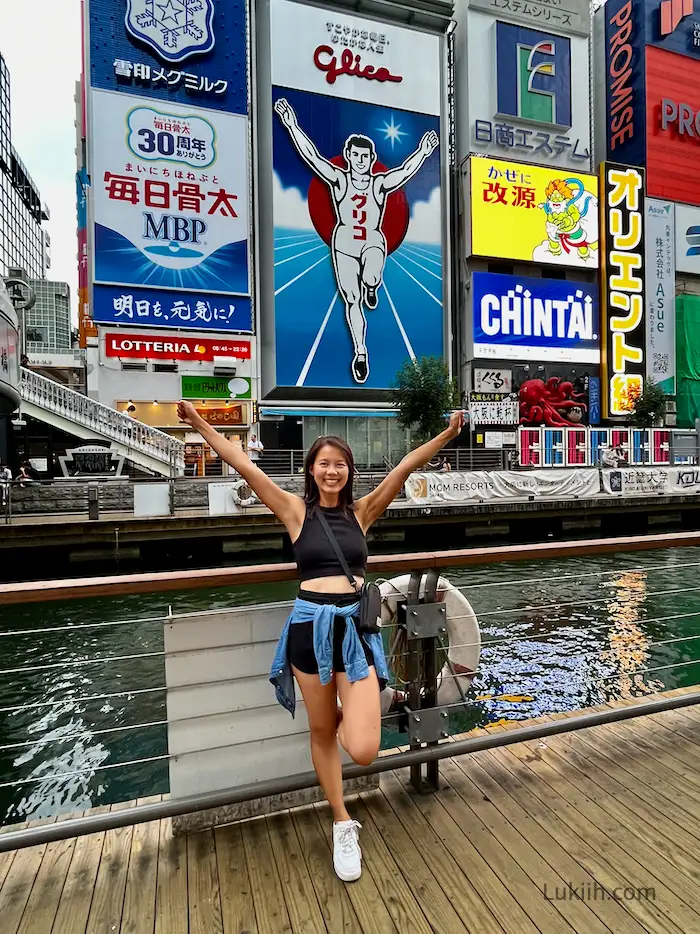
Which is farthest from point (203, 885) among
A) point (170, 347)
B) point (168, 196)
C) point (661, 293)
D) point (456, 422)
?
point (661, 293)

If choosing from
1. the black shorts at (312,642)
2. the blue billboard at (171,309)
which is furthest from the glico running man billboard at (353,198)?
the black shorts at (312,642)

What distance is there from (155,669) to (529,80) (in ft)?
116

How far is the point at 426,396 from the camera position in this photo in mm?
25078

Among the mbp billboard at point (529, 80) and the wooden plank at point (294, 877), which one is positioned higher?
the mbp billboard at point (529, 80)

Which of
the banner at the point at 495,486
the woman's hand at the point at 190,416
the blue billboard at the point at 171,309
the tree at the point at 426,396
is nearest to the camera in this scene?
the woman's hand at the point at 190,416

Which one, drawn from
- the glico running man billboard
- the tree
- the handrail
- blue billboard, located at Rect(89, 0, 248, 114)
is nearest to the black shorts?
the handrail

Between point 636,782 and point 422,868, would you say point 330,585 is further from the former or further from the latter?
point 636,782

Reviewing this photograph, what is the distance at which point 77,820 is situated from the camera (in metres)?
2.01

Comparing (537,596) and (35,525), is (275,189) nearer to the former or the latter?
(35,525)

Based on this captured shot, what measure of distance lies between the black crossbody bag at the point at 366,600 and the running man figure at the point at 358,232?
84.5 ft

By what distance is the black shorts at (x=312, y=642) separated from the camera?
199 cm

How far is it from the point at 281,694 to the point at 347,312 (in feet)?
87.1

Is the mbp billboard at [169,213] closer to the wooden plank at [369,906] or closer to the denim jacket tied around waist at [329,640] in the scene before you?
the denim jacket tied around waist at [329,640]

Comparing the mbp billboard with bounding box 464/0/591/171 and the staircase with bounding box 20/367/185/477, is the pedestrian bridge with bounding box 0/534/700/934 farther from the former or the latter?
the mbp billboard with bounding box 464/0/591/171
